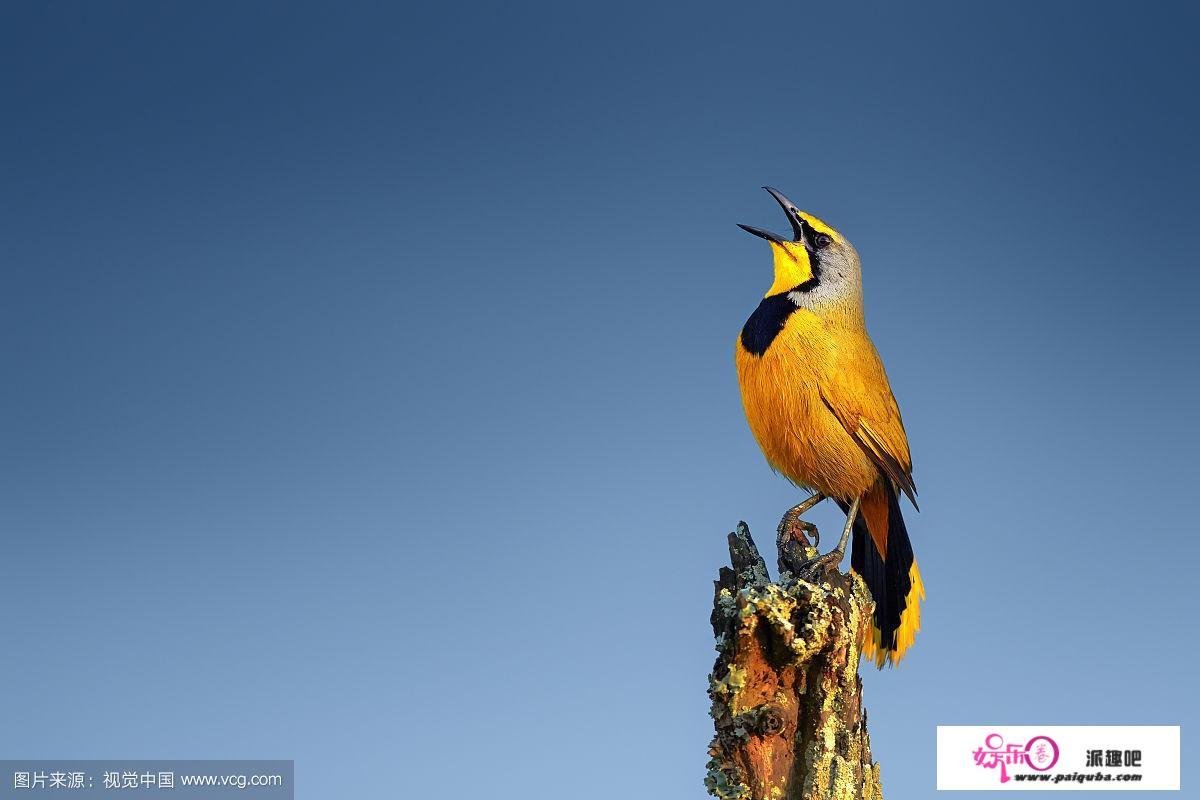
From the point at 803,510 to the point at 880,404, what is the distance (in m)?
0.54

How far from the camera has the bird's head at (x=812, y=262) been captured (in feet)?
15.5

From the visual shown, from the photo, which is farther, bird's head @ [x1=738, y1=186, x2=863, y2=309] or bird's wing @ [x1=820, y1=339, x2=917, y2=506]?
bird's head @ [x1=738, y1=186, x2=863, y2=309]

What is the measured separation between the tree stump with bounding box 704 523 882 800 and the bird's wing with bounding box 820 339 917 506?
62 cm

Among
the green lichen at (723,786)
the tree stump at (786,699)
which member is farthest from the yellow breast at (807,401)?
the green lichen at (723,786)

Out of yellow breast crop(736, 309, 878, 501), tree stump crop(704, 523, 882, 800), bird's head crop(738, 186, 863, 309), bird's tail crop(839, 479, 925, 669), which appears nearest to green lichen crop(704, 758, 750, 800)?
tree stump crop(704, 523, 882, 800)

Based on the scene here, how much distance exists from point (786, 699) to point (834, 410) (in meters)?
1.03

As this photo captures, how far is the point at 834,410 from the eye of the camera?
454cm

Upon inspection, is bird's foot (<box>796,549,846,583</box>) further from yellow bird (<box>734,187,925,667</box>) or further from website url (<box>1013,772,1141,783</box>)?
website url (<box>1013,772,1141,783</box>)

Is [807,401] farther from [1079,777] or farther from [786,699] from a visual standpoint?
[1079,777]

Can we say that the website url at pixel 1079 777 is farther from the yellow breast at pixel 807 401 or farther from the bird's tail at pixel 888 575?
the yellow breast at pixel 807 401

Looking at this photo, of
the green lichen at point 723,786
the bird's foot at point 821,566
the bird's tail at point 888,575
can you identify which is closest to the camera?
the green lichen at point 723,786

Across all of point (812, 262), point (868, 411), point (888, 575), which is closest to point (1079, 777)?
point (888, 575)

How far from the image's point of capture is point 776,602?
403 centimetres

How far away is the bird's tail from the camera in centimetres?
470
